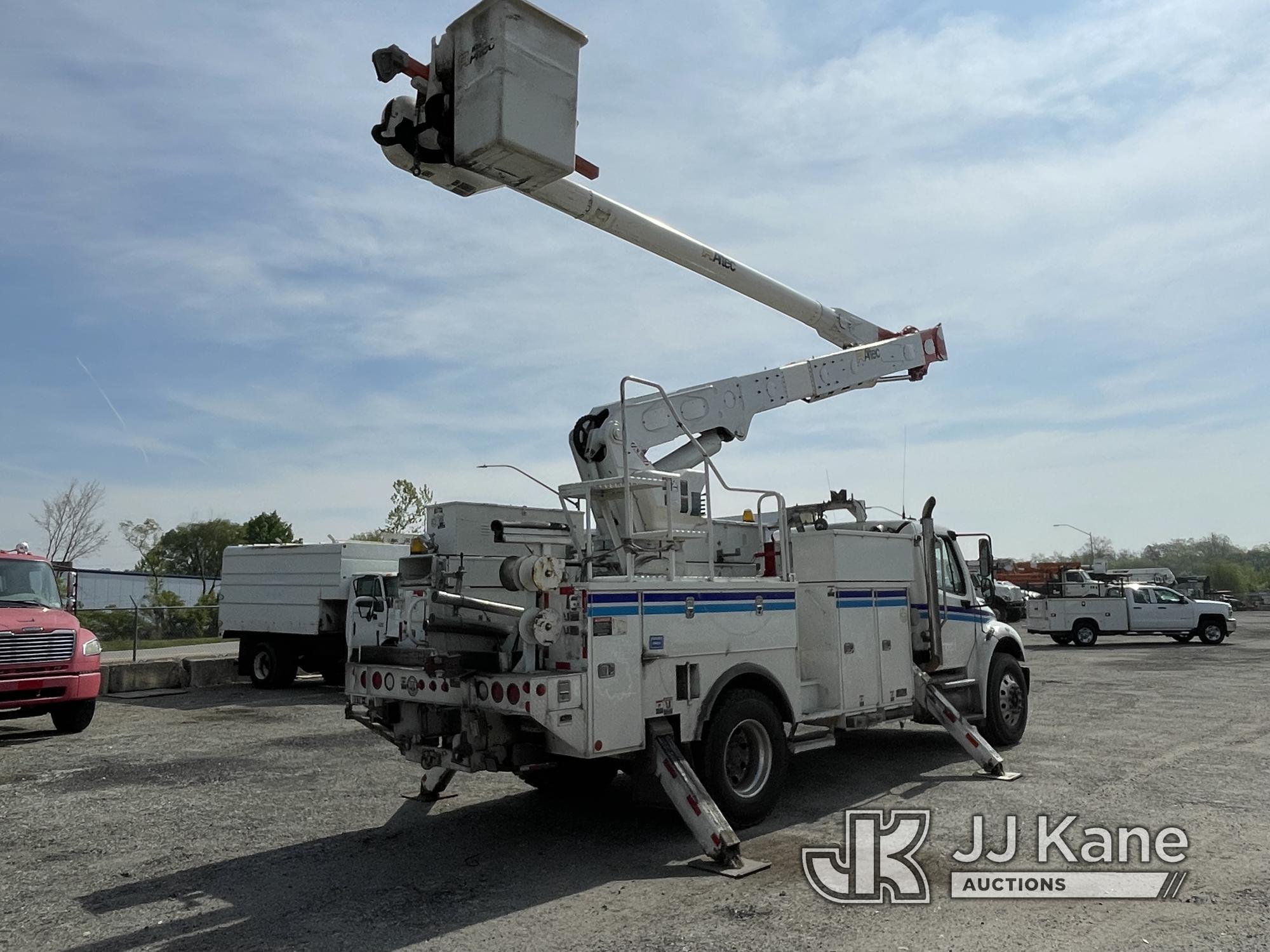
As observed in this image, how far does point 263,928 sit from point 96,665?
354 inches

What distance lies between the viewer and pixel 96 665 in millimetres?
12555

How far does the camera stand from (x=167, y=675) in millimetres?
18406

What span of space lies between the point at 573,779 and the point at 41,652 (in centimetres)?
774

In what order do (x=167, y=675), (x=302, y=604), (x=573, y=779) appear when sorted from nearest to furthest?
(x=573, y=779), (x=302, y=604), (x=167, y=675)

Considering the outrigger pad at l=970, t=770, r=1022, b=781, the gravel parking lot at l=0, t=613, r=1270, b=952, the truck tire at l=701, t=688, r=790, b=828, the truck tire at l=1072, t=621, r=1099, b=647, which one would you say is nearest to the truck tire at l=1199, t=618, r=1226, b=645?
the truck tire at l=1072, t=621, r=1099, b=647

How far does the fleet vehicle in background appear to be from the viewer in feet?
54.6

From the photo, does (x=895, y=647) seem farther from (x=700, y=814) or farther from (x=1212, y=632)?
(x=1212, y=632)

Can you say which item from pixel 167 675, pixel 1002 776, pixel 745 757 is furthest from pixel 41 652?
pixel 1002 776

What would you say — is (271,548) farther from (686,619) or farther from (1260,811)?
(1260,811)

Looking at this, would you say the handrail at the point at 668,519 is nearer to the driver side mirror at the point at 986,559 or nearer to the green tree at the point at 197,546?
the driver side mirror at the point at 986,559

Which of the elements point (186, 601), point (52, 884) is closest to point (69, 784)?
point (52, 884)

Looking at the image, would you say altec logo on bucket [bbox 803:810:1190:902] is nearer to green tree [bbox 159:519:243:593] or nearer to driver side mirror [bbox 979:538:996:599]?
driver side mirror [bbox 979:538:996:599]

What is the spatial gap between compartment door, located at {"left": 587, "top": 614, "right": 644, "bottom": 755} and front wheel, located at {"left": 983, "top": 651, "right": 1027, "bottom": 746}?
216 inches

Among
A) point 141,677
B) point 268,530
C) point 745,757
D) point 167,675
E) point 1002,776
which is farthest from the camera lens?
point 268,530
